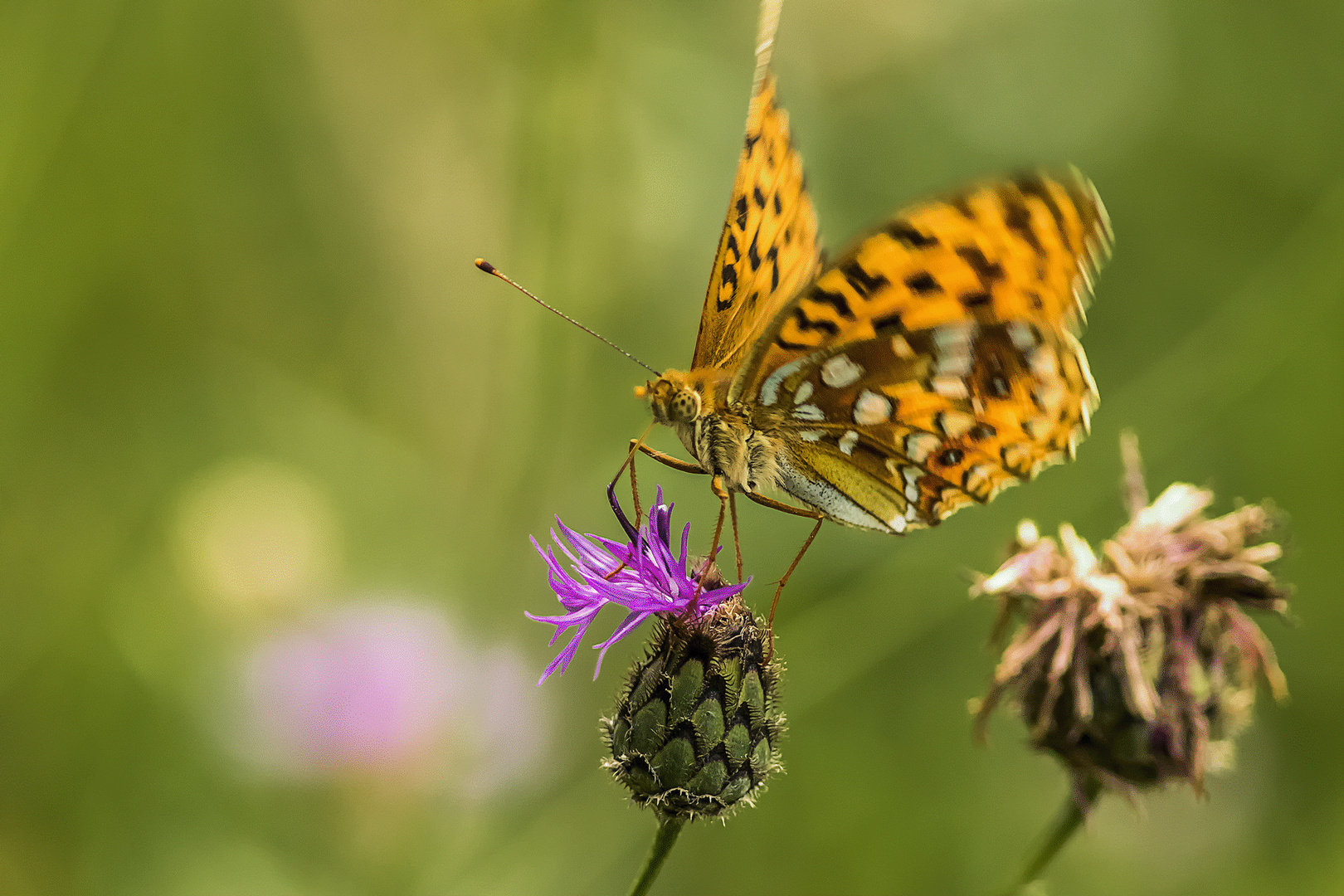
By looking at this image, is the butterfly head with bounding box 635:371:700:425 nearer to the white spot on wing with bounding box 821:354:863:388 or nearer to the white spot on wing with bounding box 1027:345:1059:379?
the white spot on wing with bounding box 821:354:863:388

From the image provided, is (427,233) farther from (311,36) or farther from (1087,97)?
(1087,97)

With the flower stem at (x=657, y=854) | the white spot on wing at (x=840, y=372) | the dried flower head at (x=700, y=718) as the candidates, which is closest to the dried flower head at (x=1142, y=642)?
the white spot on wing at (x=840, y=372)

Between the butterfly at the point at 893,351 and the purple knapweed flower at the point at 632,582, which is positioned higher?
the butterfly at the point at 893,351

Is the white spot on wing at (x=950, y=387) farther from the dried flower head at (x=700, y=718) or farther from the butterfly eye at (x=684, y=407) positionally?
the dried flower head at (x=700, y=718)

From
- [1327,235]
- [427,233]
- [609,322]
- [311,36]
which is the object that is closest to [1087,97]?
[1327,235]

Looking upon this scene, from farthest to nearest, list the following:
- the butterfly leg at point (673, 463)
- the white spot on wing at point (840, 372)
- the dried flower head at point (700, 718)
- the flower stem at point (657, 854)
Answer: the butterfly leg at point (673, 463)
the white spot on wing at point (840, 372)
the dried flower head at point (700, 718)
the flower stem at point (657, 854)

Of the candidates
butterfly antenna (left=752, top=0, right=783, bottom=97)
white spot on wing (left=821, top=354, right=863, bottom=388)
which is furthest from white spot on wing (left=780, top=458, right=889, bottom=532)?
butterfly antenna (left=752, top=0, right=783, bottom=97)
